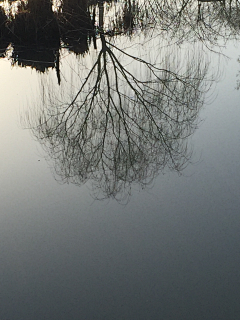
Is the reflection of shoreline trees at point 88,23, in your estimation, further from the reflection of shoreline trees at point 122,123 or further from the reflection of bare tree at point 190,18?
the reflection of shoreline trees at point 122,123

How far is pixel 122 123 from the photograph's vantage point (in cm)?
634

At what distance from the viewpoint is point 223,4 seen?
12.4m

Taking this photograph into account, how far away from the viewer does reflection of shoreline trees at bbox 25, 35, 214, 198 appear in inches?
213

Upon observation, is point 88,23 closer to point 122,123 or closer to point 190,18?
point 190,18

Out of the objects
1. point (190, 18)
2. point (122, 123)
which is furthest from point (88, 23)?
point (122, 123)

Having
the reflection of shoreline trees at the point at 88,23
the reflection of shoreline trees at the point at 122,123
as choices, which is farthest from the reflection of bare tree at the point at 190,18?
the reflection of shoreline trees at the point at 122,123

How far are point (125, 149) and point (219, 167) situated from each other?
109cm

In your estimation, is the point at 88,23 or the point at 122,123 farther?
the point at 88,23

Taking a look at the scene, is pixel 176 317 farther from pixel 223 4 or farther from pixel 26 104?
pixel 223 4

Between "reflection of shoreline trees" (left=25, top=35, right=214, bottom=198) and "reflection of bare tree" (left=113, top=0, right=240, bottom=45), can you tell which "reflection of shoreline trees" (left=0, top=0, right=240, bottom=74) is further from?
"reflection of shoreline trees" (left=25, top=35, right=214, bottom=198)

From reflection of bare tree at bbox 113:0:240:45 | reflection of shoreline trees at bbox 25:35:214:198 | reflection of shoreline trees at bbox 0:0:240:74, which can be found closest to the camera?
reflection of shoreline trees at bbox 25:35:214:198

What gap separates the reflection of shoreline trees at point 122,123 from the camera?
540cm

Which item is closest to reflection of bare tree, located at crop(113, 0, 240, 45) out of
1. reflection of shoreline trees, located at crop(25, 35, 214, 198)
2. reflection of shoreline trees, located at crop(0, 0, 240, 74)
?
reflection of shoreline trees, located at crop(0, 0, 240, 74)

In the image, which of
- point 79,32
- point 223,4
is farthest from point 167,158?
point 223,4
